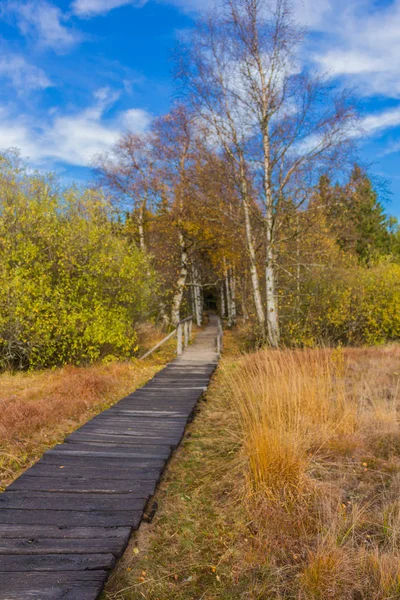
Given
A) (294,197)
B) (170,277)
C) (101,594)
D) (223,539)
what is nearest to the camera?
(101,594)

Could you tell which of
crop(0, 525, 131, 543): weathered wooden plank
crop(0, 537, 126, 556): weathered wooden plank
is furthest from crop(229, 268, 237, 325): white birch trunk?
crop(0, 537, 126, 556): weathered wooden plank

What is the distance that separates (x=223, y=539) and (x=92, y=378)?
210 inches

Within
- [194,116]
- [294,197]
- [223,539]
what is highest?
[194,116]

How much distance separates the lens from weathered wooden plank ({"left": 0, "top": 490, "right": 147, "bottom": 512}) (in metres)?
3.09

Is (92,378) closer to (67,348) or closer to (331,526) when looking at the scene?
(67,348)

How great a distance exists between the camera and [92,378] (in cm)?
774

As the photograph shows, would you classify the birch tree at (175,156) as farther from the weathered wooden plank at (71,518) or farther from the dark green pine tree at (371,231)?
the weathered wooden plank at (71,518)

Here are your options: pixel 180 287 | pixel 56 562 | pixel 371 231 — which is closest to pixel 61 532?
pixel 56 562

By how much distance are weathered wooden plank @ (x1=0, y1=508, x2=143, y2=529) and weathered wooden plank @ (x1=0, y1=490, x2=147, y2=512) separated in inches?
2.2

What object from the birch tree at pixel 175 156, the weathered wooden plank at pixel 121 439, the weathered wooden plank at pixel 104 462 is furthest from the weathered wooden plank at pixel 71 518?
the birch tree at pixel 175 156

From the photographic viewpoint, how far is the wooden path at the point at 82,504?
2289 millimetres

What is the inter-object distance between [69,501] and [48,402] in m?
3.30

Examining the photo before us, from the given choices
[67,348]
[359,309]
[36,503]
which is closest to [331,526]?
[36,503]

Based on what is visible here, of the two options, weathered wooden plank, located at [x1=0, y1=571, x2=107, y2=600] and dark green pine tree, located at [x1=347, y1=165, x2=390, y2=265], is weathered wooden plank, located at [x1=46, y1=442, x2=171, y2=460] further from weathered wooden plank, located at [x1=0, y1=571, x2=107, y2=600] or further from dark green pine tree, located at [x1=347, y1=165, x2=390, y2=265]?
dark green pine tree, located at [x1=347, y1=165, x2=390, y2=265]
